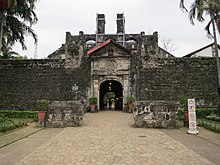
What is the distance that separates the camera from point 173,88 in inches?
598

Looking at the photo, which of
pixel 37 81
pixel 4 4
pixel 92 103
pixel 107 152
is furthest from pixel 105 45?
pixel 107 152

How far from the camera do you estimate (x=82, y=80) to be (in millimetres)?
15898

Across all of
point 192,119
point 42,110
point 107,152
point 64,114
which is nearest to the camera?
point 107,152

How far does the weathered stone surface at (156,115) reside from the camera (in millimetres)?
8727

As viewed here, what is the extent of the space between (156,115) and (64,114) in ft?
13.8

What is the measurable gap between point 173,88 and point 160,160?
11683mm

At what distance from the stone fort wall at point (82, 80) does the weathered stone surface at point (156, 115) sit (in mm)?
6355

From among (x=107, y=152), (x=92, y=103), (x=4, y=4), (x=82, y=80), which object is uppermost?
(x=4, y=4)

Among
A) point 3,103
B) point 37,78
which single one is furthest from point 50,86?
point 3,103

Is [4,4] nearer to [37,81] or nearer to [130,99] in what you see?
[37,81]

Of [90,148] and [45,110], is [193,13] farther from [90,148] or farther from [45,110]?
[90,148]

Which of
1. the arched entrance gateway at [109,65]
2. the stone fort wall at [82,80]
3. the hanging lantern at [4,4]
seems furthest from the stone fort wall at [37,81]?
the hanging lantern at [4,4]

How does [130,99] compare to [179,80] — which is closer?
[130,99]

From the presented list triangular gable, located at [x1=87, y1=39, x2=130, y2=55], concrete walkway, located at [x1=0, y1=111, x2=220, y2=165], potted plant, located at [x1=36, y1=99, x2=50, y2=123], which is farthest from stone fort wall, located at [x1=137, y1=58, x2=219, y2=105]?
concrete walkway, located at [x1=0, y1=111, x2=220, y2=165]
